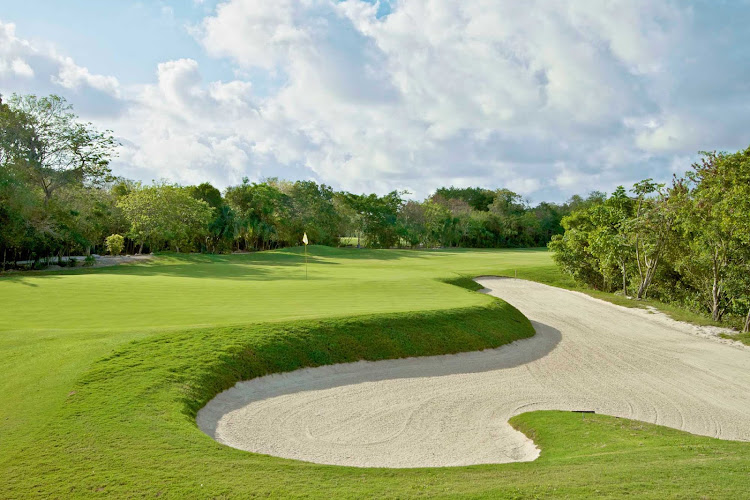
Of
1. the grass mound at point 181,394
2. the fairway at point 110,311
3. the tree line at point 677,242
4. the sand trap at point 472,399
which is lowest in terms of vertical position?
the sand trap at point 472,399

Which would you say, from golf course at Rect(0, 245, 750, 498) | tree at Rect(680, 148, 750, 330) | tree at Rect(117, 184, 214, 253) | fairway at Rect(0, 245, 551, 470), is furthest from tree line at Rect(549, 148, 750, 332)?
tree at Rect(117, 184, 214, 253)

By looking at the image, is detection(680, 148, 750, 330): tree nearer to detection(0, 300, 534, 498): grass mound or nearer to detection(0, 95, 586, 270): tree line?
detection(0, 300, 534, 498): grass mound

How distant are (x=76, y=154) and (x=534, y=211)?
89547 mm

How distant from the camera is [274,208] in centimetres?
7575

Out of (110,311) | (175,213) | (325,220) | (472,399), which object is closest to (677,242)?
(472,399)

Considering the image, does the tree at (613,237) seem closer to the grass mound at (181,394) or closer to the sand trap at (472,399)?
the sand trap at (472,399)

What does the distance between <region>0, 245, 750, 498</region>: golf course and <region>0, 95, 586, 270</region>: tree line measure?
2320 cm

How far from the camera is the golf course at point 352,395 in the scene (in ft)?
20.8

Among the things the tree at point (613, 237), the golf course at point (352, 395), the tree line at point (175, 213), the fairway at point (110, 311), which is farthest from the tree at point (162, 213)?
the tree at point (613, 237)

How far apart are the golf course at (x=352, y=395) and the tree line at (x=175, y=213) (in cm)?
2320

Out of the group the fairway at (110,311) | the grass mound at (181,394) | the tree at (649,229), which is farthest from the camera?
the tree at (649,229)

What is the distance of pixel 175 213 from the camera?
184 feet

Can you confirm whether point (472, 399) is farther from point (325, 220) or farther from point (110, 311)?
point (325, 220)

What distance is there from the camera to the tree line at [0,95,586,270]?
4397 centimetres
